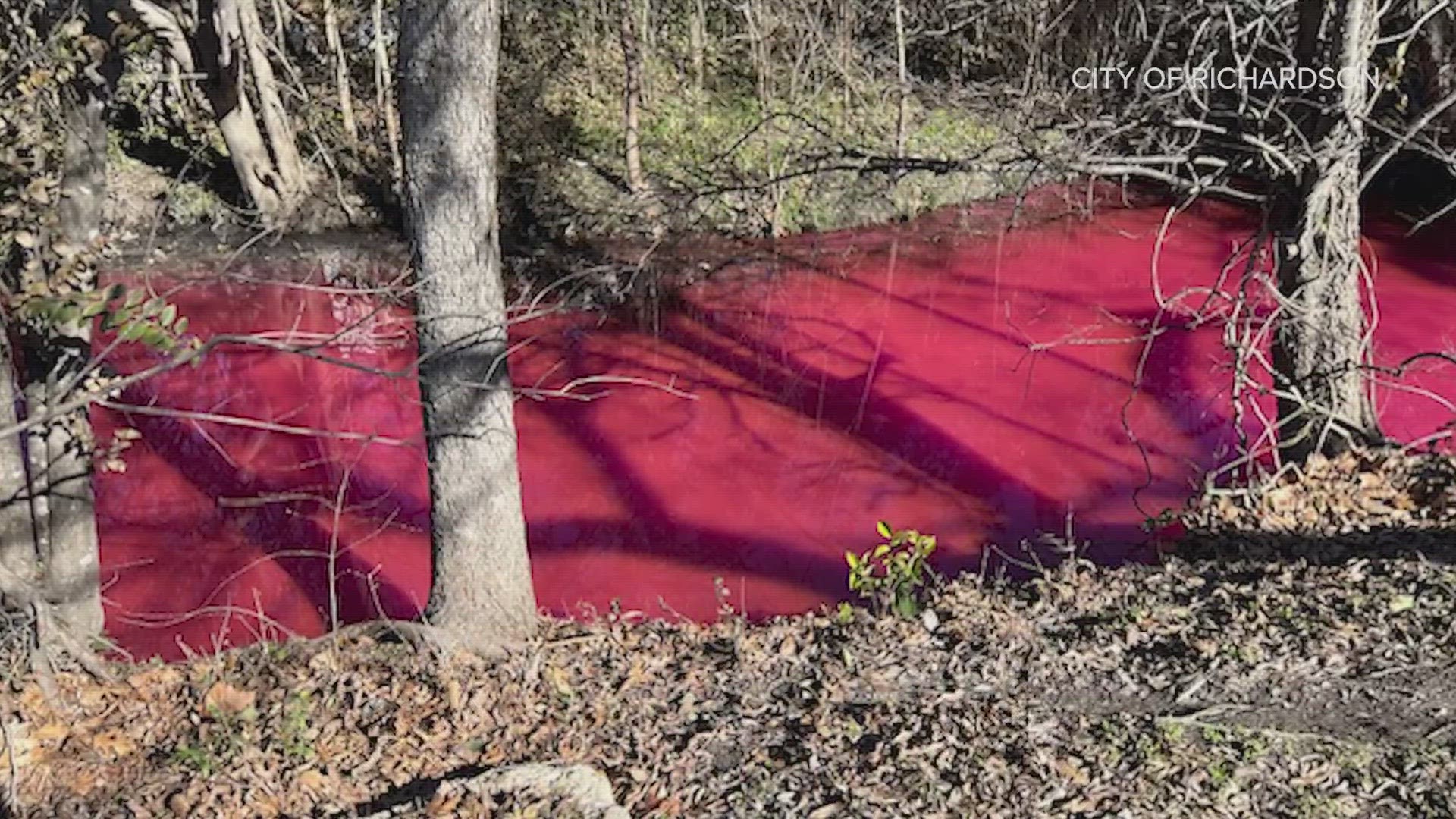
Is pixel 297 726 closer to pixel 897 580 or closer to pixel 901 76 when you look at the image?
pixel 897 580

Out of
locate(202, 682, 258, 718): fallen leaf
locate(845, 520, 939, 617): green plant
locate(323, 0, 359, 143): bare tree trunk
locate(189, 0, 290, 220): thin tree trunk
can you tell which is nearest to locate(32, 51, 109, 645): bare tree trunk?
locate(202, 682, 258, 718): fallen leaf

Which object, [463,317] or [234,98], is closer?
[463,317]

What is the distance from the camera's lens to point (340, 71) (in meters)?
13.4

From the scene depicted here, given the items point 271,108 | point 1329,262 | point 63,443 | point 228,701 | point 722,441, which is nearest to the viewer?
point 228,701

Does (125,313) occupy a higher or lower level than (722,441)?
higher

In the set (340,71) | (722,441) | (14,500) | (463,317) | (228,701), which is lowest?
(722,441)

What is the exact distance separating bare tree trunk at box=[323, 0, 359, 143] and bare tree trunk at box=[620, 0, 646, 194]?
3.06 metres

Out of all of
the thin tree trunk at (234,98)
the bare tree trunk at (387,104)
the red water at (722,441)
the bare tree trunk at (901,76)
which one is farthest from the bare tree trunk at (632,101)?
the thin tree trunk at (234,98)

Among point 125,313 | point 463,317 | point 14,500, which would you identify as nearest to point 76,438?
point 14,500

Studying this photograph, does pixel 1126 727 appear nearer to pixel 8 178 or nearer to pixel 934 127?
pixel 8 178

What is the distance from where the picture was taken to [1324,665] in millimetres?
3916

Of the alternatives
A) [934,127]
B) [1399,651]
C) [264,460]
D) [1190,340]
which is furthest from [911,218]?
[1399,651]

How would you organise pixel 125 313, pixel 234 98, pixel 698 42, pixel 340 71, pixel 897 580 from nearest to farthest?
pixel 125 313
pixel 897 580
pixel 234 98
pixel 340 71
pixel 698 42

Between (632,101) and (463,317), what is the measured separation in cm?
915
